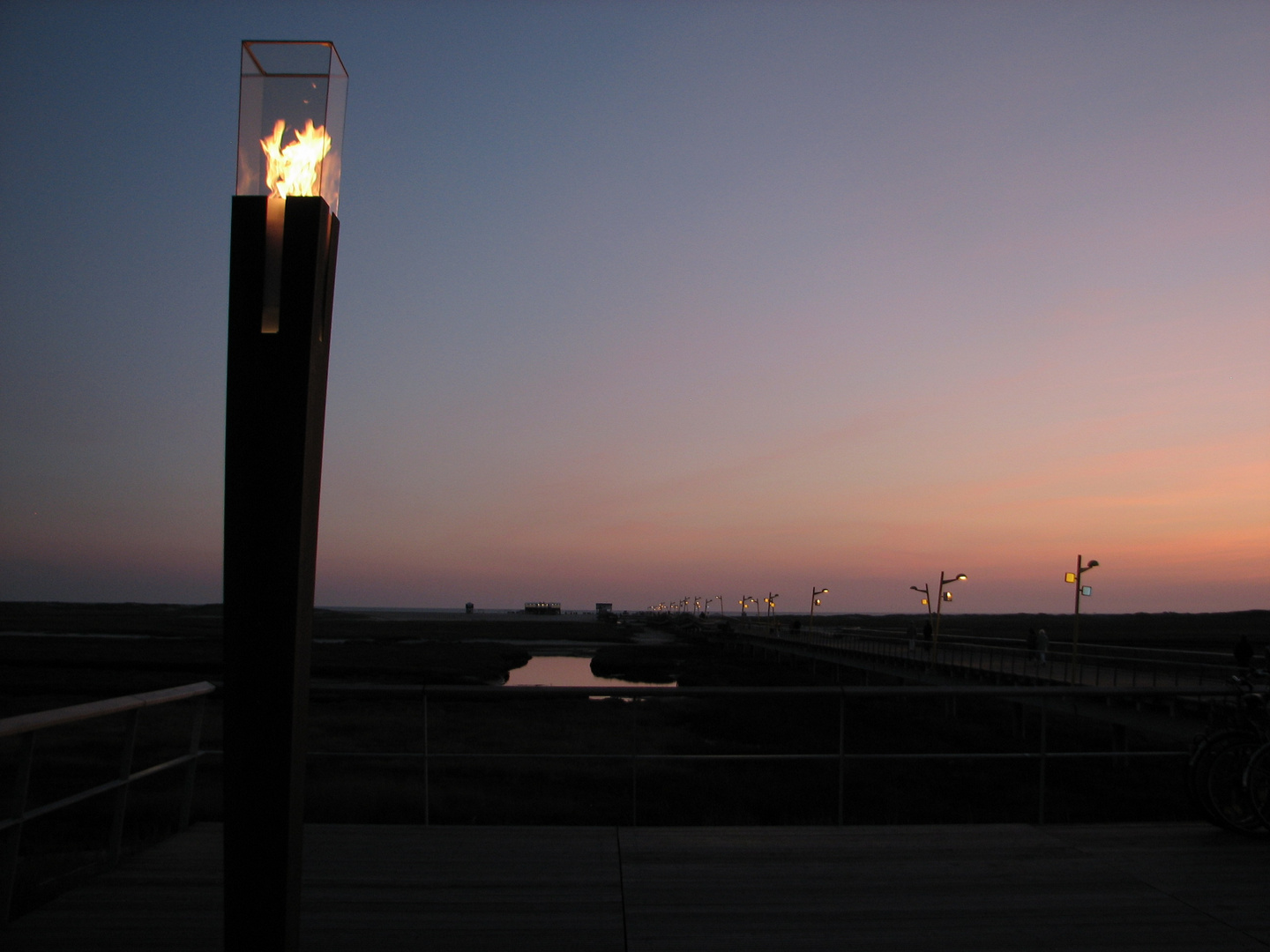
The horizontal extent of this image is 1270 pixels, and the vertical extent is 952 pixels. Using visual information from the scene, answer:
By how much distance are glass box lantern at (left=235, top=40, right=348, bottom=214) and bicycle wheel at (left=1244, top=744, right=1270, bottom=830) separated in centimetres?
623

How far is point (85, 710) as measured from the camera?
427cm

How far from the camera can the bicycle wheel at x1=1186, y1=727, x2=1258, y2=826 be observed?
586cm

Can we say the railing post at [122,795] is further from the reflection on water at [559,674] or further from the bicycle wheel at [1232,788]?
the reflection on water at [559,674]

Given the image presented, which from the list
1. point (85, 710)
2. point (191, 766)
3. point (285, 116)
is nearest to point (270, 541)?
point (285, 116)

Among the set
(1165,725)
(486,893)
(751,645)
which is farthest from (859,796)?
(751,645)

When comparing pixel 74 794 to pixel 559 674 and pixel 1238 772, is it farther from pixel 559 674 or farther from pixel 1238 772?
pixel 559 674

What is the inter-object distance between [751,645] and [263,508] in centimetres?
6174

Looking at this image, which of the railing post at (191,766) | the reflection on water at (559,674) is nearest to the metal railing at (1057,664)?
the reflection on water at (559,674)

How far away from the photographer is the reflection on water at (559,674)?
40656 mm

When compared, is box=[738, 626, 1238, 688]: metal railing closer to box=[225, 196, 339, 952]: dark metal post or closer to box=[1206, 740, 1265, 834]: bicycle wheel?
box=[1206, 740, 1265, 834]: bicycle wheel

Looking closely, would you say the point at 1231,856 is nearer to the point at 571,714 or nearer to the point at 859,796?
the point at 859,796

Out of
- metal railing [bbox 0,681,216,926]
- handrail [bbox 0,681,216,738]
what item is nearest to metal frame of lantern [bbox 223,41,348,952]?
handrail [bbox 0,681,216,738]

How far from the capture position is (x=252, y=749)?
277cm

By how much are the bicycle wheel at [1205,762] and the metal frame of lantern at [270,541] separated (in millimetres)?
5654
